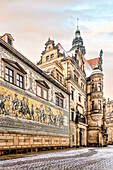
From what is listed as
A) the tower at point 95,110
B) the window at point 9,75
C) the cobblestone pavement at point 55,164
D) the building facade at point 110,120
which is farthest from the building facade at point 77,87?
the building facade at point 110,120

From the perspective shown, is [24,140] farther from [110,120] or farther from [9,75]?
[110,120]

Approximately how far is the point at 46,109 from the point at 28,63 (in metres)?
5.12

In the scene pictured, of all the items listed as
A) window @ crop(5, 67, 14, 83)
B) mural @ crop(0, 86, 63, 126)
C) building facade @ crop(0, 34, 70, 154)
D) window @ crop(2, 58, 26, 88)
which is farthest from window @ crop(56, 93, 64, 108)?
window @ crop(5, 67, 14, 83)

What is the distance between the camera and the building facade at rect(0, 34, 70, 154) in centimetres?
1175

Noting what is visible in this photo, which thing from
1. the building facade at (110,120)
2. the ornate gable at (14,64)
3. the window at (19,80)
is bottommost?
the building facade at (110,120)

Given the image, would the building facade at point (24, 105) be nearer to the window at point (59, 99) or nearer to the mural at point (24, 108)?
the mural at point (24, 108)

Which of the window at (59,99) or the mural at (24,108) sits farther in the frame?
the window at (59,99)

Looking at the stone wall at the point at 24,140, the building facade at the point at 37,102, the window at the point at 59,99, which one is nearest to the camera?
the stone wall at the point at 24,140

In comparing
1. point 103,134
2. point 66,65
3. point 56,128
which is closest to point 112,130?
point 103,134

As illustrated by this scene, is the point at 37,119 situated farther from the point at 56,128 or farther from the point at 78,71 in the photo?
the point at 78,71

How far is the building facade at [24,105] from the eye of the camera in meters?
11.8

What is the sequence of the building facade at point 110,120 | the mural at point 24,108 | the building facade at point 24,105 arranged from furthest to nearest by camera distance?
1. the building facade at point 110,120
2. the building facade at point 24,105
3. the mural at point 24,108

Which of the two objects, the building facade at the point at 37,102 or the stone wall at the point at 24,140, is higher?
the building facade at the point at 37,102

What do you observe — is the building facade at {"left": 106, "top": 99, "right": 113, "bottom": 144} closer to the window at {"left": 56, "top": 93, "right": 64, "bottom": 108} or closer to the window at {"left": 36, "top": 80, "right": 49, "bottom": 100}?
the window at {"left": 56, "top": 93, "right": 64, "bottom": 108}
